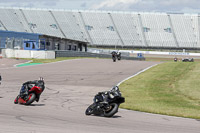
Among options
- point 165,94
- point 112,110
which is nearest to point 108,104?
point 112,110

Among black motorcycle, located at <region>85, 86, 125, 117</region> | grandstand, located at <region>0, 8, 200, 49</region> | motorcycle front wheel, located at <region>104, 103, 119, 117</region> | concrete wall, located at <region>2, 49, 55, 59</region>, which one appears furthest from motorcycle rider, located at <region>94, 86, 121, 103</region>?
grandstand, located at <region>0, 8, 200, 49</region>

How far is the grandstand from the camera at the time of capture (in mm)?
97562

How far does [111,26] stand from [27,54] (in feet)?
180

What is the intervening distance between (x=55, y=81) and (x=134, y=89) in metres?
6.37

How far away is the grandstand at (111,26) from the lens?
97562 mm

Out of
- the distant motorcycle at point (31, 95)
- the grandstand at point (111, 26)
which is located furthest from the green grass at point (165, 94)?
the grandstand at point (111, 26)

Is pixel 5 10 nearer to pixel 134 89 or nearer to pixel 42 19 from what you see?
pixel 42 19

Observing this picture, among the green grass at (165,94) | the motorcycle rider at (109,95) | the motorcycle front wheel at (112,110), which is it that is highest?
the motorcycle rider at (109,95)

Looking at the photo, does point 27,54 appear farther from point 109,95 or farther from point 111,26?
point 111,26

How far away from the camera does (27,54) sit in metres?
49.8

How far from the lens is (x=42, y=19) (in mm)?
104875

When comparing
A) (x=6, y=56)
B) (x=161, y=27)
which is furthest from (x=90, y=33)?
(x=6, y=56)

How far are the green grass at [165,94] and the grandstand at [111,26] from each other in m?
67.4

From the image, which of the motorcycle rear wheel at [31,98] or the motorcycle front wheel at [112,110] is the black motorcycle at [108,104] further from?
the motorcycle rear wheel at [31,98]
